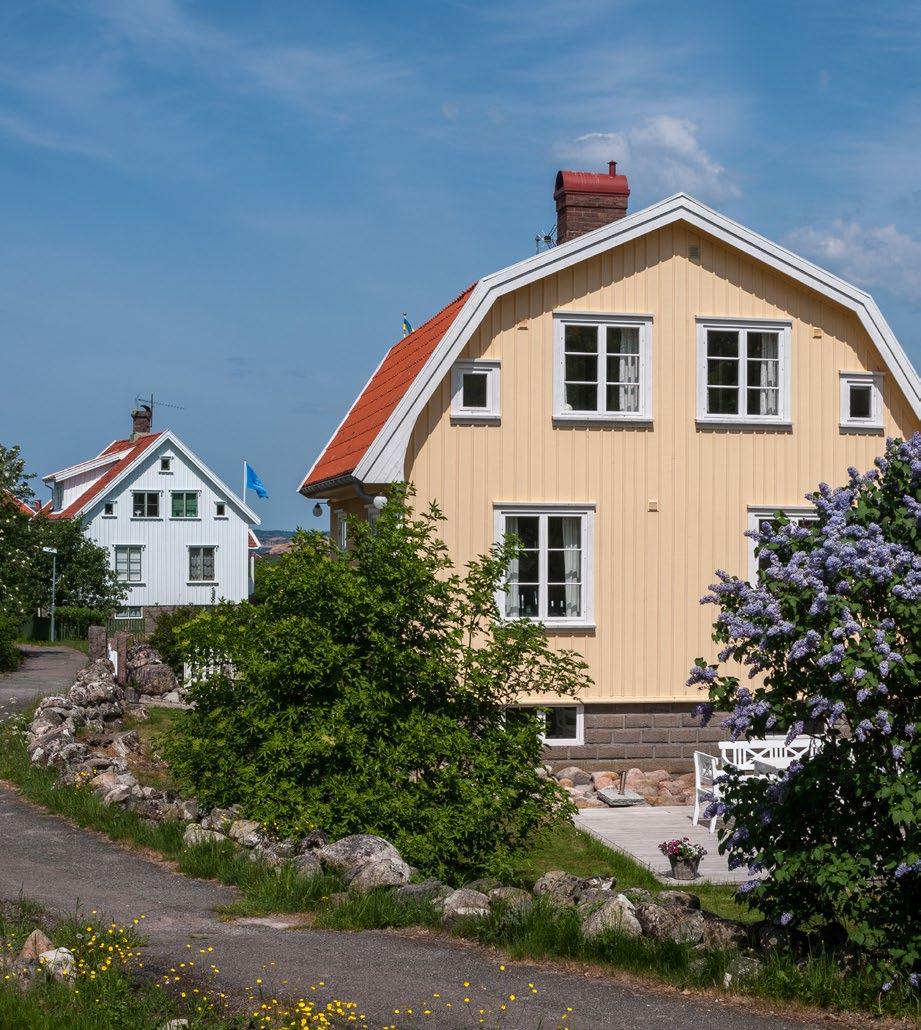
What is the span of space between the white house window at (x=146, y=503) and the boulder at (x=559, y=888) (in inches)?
1990

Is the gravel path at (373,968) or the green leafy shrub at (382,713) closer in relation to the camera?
the gravel path at (373,968)

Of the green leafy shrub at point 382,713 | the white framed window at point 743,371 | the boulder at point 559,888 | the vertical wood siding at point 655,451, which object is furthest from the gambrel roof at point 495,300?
the boulder at point 559,888

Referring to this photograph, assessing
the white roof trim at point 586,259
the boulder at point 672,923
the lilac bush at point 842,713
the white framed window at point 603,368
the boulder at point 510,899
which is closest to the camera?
the lilac bush at point 842,713

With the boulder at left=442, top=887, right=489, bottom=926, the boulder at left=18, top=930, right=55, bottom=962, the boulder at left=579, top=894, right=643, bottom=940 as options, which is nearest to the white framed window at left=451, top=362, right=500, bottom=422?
the boulder at left=442, top=887, right=489, bottom=926

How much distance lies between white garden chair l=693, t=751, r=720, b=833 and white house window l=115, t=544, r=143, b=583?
144ft

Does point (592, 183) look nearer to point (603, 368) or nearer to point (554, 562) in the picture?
point (603, 368)

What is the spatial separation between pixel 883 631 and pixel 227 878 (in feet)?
17.2

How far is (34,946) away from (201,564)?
5225 cm

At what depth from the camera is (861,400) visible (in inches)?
820

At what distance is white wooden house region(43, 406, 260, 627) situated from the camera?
58.0 m

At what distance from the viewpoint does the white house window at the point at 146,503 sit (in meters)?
58.6

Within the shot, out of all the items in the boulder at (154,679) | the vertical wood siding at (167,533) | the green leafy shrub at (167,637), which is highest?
the vertical wood siding at (167,533)

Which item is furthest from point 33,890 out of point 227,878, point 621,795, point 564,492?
point 564,492

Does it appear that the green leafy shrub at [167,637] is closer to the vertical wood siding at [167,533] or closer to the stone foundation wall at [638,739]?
the stone foundation wall at [638,739]
